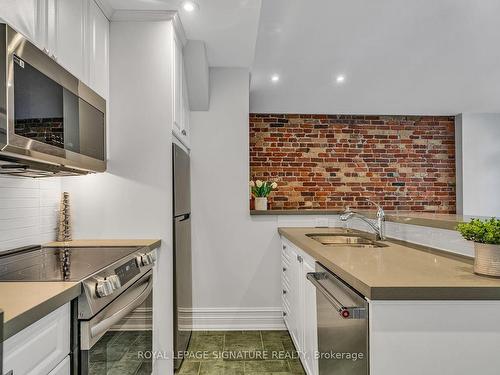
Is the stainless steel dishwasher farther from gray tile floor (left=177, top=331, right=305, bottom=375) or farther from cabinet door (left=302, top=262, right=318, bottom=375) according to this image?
gray tile floor (left=177, top=331, right=305, bottom=375)

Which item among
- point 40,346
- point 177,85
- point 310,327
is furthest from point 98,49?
point 310,327

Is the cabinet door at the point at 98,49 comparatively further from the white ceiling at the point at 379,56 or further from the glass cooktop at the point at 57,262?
the white ceiling at the point at 379,56

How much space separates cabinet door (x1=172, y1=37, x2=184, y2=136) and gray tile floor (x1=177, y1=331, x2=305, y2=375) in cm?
164

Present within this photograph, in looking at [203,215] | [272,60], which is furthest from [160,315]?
[272,60]

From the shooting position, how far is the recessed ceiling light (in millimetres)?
2197

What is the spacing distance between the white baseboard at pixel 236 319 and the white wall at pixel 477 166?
9.08ft

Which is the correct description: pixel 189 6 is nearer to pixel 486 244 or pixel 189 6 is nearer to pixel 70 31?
pixel 70 31

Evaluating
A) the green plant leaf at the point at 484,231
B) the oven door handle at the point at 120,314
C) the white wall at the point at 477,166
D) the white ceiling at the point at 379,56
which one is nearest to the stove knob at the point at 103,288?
the oven door handle at the point at 120,314

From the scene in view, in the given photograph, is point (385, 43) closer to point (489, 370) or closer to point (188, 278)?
point (188, 278)

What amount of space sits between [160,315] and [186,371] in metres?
0.52

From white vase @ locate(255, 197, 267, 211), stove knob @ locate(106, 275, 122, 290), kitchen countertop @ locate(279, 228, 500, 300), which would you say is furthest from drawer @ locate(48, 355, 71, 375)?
white vase @ locate(255, 197, 267, 211)

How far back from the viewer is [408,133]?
449 centimetres

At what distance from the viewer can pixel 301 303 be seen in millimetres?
2260

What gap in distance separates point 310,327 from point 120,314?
40.5 inches
